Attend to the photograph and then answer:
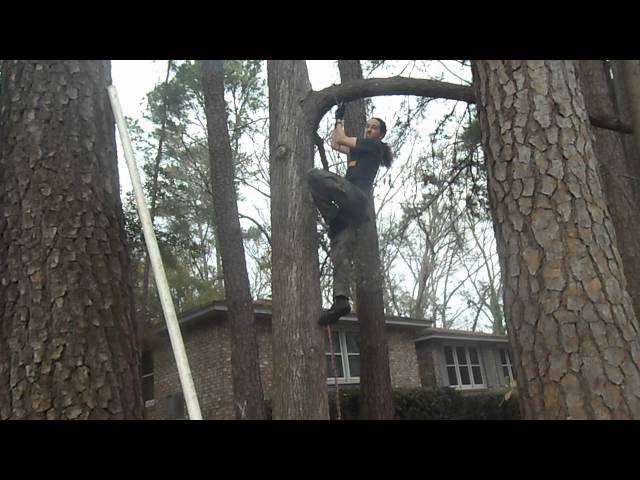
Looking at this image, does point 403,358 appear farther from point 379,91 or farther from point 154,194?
point 379,91

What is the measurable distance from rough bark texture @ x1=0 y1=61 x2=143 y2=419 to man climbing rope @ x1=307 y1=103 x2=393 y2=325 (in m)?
2.00

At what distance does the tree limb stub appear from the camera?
4.76m

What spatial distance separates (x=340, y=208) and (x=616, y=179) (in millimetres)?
4613

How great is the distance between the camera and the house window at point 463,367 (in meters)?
21.7

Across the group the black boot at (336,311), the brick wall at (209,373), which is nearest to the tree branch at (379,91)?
the black boot at (336,311)

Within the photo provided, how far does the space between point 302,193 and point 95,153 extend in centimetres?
207

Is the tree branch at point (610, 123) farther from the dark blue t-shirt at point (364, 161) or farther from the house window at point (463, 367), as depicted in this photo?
the house window at point (463, 367)

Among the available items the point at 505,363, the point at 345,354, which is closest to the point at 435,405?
the point at 345,354

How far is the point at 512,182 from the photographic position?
115 inches

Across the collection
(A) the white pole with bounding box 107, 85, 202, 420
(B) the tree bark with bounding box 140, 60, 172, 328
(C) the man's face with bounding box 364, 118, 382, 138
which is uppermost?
(B) the tree bark with bounding box 140, 60, 172, 328

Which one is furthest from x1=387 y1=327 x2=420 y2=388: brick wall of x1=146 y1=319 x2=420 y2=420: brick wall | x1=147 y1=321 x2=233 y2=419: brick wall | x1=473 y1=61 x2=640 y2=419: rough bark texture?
x1=473 y1=61 x2=640 y2=419: rough bark texture

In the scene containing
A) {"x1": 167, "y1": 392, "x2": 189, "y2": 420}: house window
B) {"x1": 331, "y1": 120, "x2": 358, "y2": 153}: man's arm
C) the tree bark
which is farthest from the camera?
the tree bark

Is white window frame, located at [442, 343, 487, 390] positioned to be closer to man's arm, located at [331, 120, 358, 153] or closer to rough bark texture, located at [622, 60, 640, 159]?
man's arm, located at [331, 120, 358, 153]

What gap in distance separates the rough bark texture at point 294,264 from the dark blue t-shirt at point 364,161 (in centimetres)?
68
